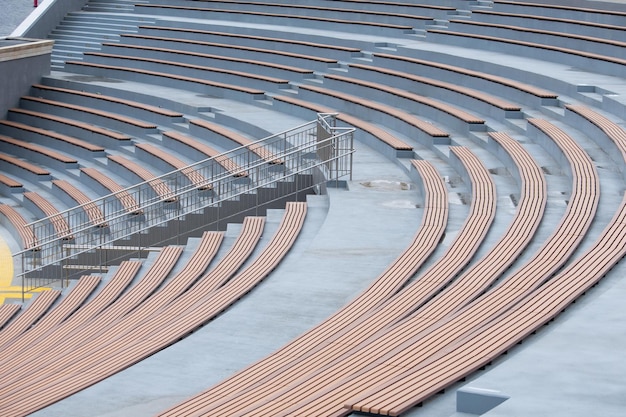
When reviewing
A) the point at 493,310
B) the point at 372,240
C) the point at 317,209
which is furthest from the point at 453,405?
the point at 317,209

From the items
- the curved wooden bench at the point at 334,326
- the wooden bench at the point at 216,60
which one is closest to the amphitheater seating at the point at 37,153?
the wooden bench at the point at 216,60

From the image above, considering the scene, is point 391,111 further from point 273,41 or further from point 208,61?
point 208,61

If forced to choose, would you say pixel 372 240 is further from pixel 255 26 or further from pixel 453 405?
pixel 255 26

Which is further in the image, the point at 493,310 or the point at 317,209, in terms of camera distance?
the point at 317,209

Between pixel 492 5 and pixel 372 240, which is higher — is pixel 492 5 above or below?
above

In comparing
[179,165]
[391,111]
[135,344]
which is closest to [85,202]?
[179,165]

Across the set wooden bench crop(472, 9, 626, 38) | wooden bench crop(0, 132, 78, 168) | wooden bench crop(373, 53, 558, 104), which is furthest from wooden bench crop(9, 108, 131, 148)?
wooden bench crop(472, 9, 626, 38)

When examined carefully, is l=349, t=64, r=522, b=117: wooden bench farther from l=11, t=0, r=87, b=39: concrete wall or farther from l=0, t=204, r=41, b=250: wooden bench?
l=11, t=0, r=87, b=39: concrete wall

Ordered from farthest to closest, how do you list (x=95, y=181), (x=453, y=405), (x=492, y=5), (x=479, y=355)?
(x=492, y=5), (x=95, y=181), (x=479, y=355), (x=453, y=405)
